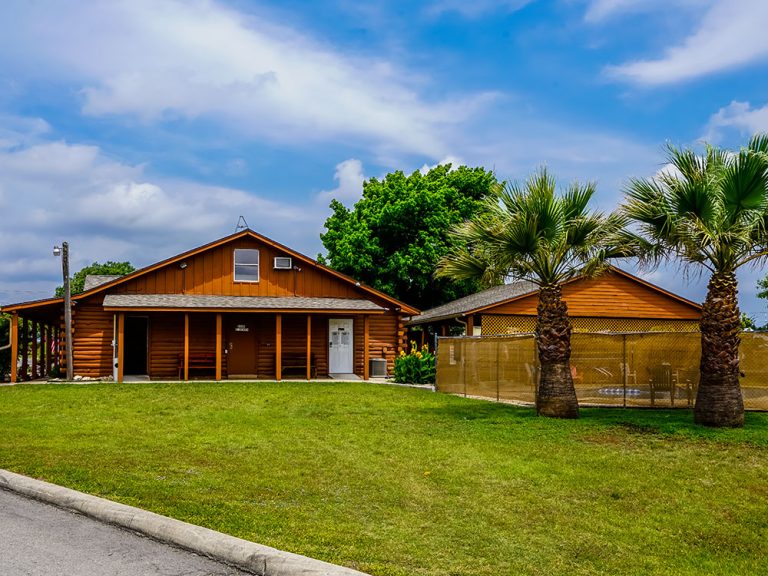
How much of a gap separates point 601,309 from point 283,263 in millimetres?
12638

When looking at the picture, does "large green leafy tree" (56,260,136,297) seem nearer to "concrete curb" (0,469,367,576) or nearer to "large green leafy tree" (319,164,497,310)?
"large green leafy tree" (319,164,497,310)

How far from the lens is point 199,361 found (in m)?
27.3

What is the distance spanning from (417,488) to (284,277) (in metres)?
21.4

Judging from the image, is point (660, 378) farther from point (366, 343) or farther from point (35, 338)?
point (35, 338)

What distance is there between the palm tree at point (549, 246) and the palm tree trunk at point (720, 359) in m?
2.22

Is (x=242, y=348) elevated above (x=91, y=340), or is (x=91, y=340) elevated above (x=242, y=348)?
(x=91, y=340)

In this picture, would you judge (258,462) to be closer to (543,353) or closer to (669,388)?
Result: (543,353)

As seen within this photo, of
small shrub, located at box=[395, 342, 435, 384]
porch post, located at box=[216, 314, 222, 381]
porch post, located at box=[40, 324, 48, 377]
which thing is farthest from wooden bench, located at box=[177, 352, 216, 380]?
porch post, located at box=[40, 324, 48, 377]

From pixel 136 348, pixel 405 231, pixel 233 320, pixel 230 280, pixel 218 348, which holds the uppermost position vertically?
pixel 405 231

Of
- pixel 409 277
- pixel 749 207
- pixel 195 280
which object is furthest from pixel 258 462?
pixel 409 277

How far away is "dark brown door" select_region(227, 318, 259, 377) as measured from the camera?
2888cm

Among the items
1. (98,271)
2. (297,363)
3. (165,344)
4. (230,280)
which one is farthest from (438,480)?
(98,271)

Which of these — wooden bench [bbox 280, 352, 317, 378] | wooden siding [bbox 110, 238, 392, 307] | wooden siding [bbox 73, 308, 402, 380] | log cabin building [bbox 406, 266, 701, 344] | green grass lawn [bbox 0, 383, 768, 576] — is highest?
wooden siding [bbox 110, 238, 392, 307]

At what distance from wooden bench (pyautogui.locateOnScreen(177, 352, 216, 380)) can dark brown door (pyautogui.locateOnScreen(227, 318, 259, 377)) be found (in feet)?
2.79
